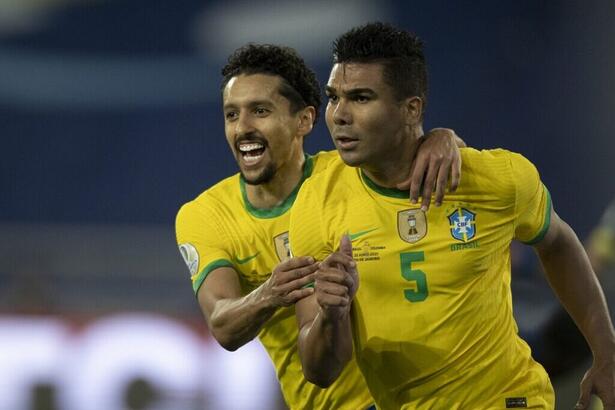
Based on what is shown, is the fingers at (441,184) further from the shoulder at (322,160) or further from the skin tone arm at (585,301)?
the shoulder at (322,160)

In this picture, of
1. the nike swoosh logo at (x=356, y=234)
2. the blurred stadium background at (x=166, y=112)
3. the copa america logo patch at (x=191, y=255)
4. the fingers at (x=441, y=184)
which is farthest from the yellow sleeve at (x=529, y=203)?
the blurred stadium background at (x=166, y=112)

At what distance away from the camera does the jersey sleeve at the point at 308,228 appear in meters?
3.16

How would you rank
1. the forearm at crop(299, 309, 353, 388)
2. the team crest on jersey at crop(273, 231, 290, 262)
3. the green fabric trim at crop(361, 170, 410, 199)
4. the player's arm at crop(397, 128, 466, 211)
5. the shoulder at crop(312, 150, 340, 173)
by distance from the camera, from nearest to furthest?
the forearm at crop(299, 309, 353, 388)
the player's arm at crop(397, 128, 466, 211)
the green fabric trim at crop(361, 170, 410, 199)
the team crest on jersey at crop(273, 231, 290, 262)
the shoulder at crop(312, 150, 340, 173)

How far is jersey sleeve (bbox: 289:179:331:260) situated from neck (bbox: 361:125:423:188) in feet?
0.60

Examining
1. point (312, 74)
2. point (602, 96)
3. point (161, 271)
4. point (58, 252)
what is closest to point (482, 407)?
point (312, 74)

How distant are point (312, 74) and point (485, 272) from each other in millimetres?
1405

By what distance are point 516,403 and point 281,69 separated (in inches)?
62.8

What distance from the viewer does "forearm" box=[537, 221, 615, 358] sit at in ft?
11.4

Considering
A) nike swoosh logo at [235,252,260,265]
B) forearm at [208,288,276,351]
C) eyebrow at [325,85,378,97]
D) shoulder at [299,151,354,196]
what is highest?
eyebrow at [325,85,378,97]

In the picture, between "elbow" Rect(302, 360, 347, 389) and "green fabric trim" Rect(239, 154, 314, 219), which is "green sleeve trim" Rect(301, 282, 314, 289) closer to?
"elbow" Rect(302, 360, 347, 389)

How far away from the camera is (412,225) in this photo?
10.5ft

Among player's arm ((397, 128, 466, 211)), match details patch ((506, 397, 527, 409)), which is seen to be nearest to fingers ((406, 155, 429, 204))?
player's arm ((397, 128, 466, 211))

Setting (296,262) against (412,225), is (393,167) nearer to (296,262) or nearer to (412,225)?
(412,225)

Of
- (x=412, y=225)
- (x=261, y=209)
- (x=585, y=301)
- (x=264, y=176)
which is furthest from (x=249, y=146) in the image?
(x=585, y=301)
